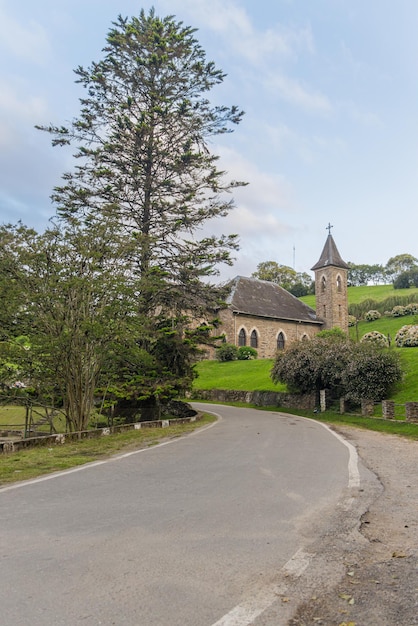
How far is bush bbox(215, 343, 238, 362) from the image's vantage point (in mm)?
52531

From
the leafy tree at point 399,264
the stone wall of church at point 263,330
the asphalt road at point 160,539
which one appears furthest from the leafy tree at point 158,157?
the leafy tree at point 399,264

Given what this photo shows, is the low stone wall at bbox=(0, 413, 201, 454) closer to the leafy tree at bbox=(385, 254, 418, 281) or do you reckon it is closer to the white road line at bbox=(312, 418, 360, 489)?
the white road line at bbox=(312, 418, 360, 489)

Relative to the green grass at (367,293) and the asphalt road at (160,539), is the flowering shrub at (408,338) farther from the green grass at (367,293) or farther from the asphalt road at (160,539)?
the green grass at (367,293)

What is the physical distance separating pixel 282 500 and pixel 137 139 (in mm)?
21003

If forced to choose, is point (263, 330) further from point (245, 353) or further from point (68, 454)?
point (68, 454)

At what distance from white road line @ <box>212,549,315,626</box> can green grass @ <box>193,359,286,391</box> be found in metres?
31.3

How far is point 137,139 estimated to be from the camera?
24016mm

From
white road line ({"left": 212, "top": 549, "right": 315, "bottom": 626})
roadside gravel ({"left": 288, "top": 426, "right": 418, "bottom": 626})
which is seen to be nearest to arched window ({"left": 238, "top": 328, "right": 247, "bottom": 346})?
roadside gravel ({"left": 288, "top": 426, "right": 418, "bottom": 626})

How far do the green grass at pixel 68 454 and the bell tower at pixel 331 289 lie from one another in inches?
1861

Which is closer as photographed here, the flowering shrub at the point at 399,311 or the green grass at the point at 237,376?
the green grass at the point at 237,376

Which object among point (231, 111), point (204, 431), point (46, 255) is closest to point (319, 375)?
point (204, 431)

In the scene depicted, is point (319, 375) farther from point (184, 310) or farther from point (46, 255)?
point (46, 255)

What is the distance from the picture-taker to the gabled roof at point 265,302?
55688 mm

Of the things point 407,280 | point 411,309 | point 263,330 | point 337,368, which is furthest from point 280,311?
point 407,280
